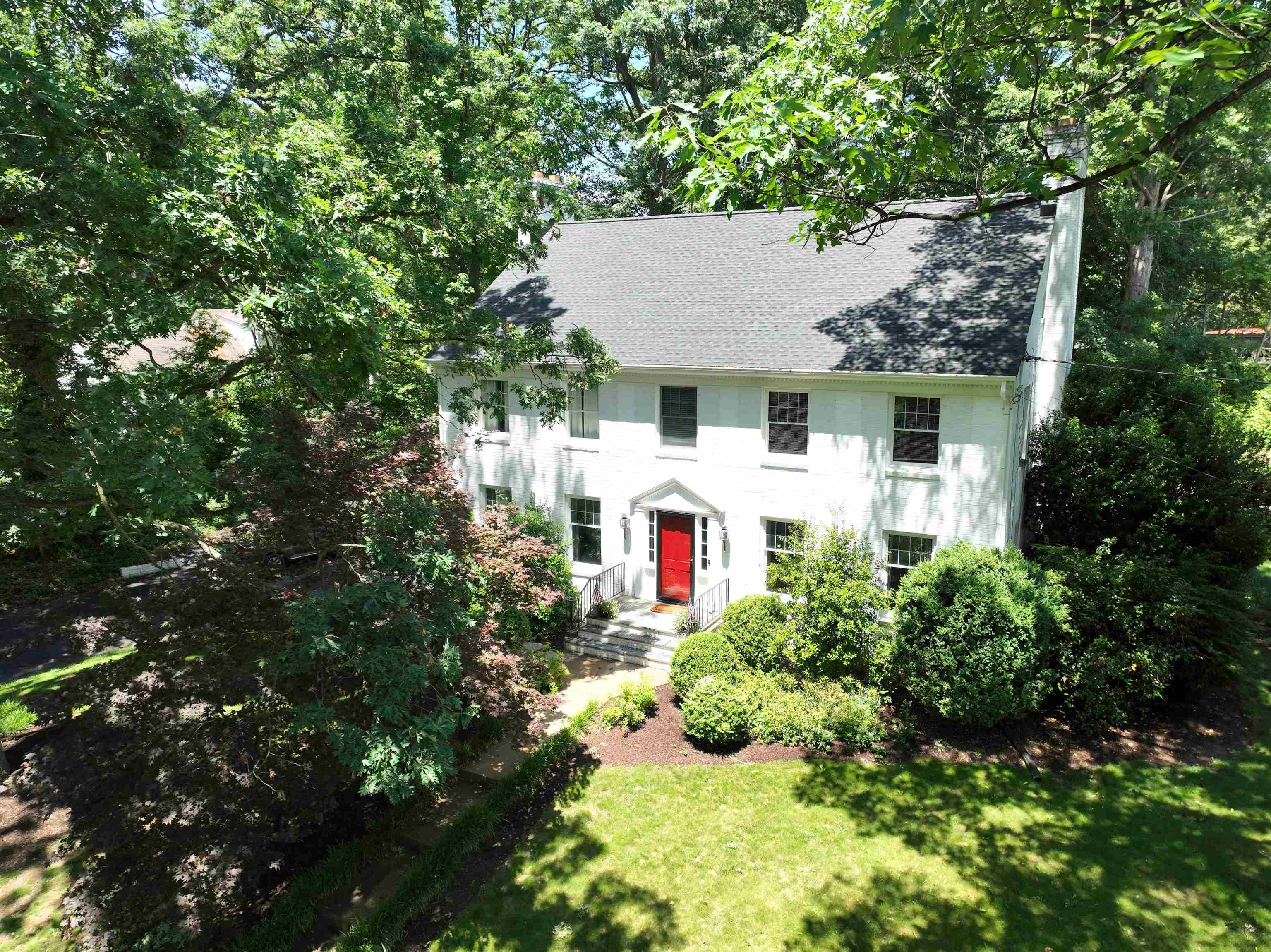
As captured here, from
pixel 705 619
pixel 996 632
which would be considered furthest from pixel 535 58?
pixel 996 632

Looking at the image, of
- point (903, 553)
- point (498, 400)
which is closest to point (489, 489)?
point (498, 400)

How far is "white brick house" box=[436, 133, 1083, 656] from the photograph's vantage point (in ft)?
46.4

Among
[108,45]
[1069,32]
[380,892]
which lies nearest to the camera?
[1069,32]

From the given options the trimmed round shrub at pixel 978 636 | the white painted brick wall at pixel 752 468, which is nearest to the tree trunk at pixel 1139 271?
the white painted brick wall at pixel 752 468

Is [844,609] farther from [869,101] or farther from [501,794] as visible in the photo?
[869,101]

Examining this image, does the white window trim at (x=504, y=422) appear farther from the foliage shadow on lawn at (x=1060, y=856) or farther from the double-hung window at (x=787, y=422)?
the foliage shadow on lawn at (x=1060, y=856)

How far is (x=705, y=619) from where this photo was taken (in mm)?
16250

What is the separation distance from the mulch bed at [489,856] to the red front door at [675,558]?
20.0 ft

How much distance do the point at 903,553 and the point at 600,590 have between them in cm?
734

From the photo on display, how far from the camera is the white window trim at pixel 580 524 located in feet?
60.3

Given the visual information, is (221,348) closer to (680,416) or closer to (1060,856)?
(680,416)

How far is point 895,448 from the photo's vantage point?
14.8 m

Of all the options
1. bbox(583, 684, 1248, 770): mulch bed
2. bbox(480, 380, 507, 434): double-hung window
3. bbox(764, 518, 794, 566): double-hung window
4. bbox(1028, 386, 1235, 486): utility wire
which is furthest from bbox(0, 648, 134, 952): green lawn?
bbox(1028, 386, 1235, 486): utility wire

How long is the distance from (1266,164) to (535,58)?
1102 inches
